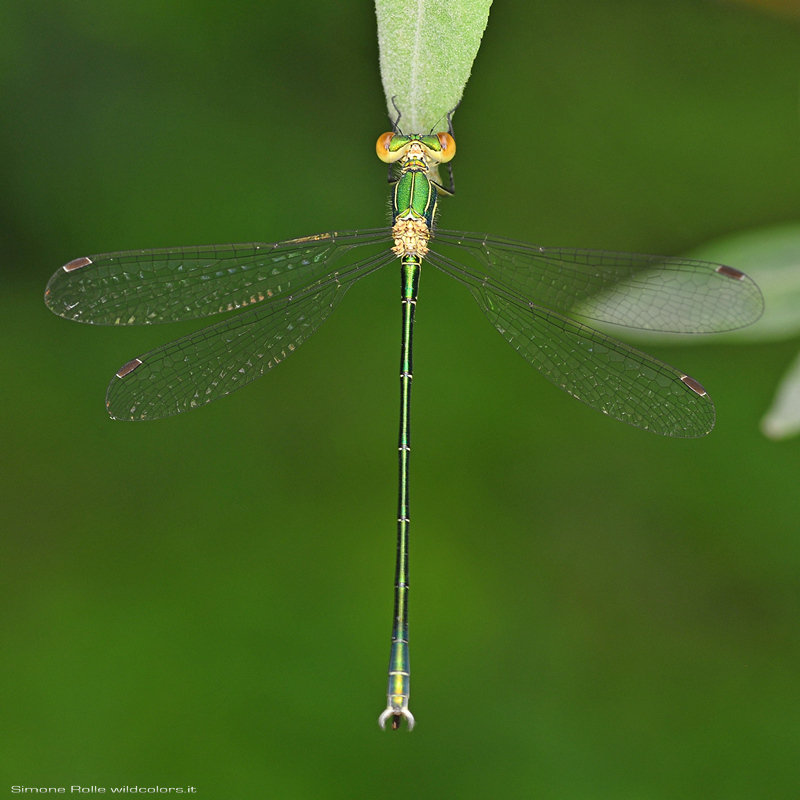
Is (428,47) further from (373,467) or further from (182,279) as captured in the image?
(373,467)

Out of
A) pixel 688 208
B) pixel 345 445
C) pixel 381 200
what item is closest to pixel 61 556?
pixel 345 445

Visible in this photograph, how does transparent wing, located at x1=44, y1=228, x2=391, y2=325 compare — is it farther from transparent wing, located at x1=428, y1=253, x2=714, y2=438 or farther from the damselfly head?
transparent wing, located at x1=428, y1=253, x2=714, y2=438

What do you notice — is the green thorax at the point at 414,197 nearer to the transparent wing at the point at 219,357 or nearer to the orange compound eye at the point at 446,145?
the orange compound eye at the point at 446,145

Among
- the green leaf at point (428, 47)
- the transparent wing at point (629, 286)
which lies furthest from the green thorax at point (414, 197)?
the green leaf at point (428, 47)

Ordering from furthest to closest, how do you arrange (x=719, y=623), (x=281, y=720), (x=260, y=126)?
(x=260, y=126)
(x=719, y=623)
(x=281, y=720)

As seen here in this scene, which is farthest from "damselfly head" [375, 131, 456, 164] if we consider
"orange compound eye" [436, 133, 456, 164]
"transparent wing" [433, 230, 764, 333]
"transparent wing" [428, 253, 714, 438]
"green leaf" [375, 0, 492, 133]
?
"transparent wing" [428, 253, 714, 438]

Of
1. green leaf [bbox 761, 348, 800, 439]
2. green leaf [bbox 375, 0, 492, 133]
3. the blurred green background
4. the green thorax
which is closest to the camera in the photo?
green leaf [bbox 375, 0, 492, 133]

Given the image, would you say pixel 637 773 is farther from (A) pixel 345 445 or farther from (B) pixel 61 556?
(B) pixel 61 556
